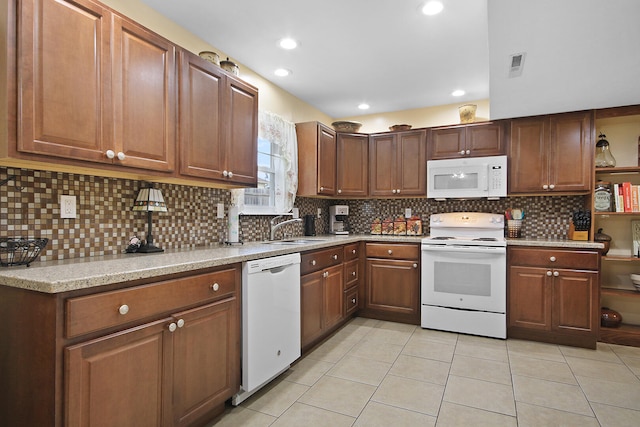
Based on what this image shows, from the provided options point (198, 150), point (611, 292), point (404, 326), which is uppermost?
point (198, 150)

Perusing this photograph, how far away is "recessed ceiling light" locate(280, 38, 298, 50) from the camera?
105 inches

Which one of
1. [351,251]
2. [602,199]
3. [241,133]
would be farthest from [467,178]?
[241,133]

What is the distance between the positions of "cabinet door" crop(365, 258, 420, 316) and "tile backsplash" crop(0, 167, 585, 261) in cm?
127

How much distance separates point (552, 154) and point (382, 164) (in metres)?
1.71

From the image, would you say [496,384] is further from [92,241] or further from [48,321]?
[92,241]

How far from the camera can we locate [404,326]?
3.52m

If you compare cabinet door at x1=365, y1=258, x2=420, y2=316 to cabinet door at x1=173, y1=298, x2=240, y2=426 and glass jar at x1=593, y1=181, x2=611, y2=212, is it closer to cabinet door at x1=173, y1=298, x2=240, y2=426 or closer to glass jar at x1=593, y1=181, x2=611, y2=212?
glass jar at x1=593, y1=181, x2=611, y2=212

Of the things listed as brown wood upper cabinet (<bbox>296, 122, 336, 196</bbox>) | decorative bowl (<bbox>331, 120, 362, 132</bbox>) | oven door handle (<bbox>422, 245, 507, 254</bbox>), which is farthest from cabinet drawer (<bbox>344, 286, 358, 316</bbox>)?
decorative bowl (<bbox>331, 120, 362, 132</bbox>)

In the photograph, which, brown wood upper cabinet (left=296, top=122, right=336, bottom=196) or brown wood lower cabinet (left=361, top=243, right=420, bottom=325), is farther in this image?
brown wood upper cabinet (left=296, top=122, right=336, bottom=196)

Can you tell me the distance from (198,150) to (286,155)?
1.48 meters

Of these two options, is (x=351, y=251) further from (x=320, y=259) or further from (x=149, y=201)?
(x=149, y=201)

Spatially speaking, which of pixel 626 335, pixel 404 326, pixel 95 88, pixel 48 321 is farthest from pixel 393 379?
pixel 95 88

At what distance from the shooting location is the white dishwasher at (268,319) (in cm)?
197

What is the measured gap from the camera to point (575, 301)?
296 cm
